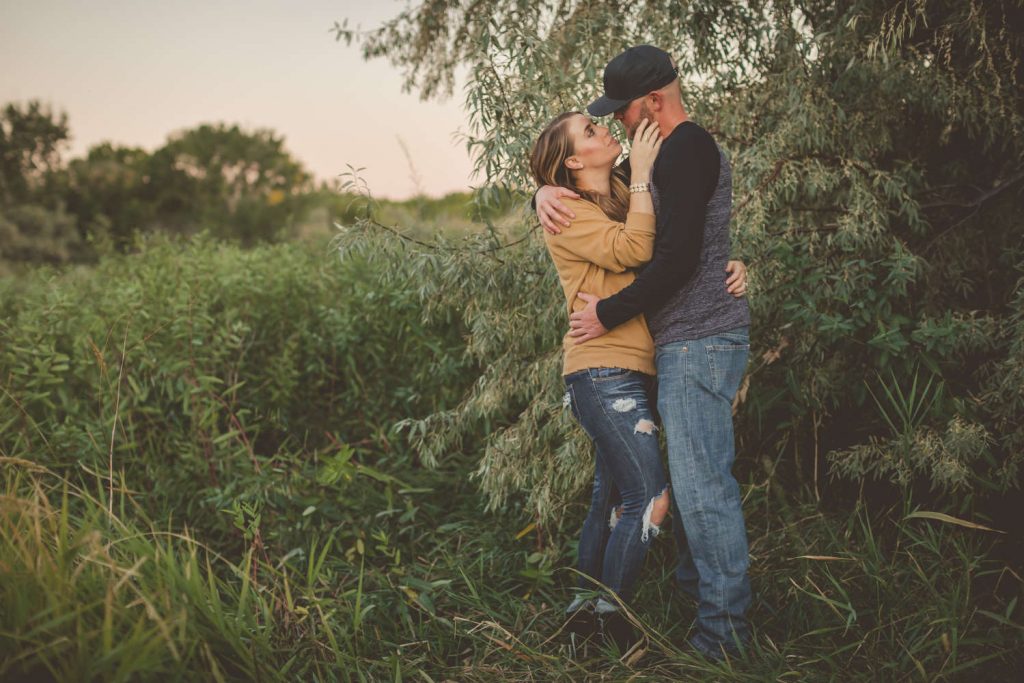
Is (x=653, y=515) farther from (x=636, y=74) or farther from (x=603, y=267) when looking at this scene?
(x=636, y=74)

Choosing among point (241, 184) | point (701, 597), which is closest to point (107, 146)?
point (241, 184)

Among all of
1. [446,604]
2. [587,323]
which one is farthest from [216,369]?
[587,323]

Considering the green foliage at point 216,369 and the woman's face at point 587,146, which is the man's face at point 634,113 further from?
the green foliage at point 216,369

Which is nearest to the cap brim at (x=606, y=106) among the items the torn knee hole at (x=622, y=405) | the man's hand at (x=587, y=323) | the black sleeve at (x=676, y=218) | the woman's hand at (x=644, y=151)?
the woman's hand at (x=644, y=151)

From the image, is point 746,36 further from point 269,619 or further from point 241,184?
point 241,184

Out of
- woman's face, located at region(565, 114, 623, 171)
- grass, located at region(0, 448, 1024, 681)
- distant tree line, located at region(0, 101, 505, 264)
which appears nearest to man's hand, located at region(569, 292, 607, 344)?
woman's face, located at region(565, 114, 623, 171)

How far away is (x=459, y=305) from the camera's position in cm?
389

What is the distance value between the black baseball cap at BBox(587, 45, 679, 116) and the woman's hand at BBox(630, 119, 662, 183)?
12cm

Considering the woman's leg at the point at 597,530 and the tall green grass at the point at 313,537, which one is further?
the woman's leg at the point at 597,530

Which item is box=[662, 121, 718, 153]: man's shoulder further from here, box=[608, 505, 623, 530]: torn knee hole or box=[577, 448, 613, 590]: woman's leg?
box=[608, 505, 623, 530]: torn knee hole

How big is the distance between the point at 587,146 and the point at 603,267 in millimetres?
407

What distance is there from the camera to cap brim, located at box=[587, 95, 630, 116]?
243cm

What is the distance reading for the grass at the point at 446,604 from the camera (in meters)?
1.97

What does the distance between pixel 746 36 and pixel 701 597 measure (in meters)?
A: 2.98
